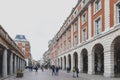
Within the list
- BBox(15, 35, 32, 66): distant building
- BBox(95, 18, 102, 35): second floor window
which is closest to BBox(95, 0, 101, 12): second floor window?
BBox(95, 18, 102, 35): second floor window

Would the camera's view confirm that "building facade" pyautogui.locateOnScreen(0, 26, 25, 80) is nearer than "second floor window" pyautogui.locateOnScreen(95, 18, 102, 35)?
Yes

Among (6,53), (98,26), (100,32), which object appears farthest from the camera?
(98,26)

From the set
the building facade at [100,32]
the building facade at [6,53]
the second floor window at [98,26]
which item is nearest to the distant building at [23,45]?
the building facade at [100,32]

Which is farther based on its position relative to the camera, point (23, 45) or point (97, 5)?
point (23, 45)

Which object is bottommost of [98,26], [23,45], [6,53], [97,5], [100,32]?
[6,53]

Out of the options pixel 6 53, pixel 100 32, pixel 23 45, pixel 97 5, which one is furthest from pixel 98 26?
pixel 23 45

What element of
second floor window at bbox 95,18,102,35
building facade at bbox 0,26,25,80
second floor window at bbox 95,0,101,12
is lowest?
building facade at bbox 0,26,25,80

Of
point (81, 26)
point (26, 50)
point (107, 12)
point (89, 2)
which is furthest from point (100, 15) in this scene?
point (26, 50)

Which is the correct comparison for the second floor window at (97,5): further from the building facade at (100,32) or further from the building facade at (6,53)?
the building facade at (6,53)

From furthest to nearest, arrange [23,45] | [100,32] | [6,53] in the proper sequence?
[23,45], [100,32], [6,53]

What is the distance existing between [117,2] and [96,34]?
28.4 feet

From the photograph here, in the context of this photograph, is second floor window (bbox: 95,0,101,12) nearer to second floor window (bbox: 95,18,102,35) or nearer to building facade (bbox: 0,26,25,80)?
second floor window (bbox: 95,18,102,35)

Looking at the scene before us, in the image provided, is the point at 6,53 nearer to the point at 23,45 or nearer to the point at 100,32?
the point at 100,32

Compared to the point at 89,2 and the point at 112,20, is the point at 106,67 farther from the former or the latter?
the point at 89,2
